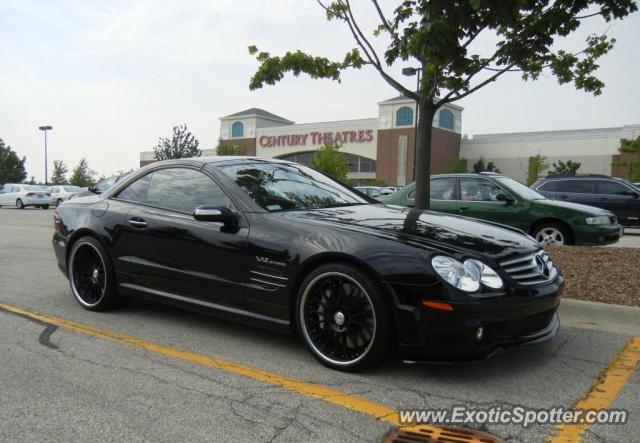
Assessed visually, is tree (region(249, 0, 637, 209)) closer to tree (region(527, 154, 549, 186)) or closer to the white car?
the white car

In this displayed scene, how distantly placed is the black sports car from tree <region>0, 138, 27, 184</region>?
64418 mm

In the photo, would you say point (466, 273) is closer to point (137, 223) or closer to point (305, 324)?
point (305, 324)

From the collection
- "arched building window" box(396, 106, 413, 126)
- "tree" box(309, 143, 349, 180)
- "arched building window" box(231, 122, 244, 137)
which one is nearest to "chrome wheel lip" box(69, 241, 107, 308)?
"tree" box(309, 143, 349, 180)

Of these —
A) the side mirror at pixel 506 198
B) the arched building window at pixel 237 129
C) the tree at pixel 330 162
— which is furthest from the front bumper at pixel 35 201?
the arched building window at pixel 237 129

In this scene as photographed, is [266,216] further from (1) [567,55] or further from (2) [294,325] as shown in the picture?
(1) [567,55]

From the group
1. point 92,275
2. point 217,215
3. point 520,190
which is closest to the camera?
point 217,215

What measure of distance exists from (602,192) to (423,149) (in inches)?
342

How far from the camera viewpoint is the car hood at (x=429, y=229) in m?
3.65

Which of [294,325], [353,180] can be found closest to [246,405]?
[294,325]

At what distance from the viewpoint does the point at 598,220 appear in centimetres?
932

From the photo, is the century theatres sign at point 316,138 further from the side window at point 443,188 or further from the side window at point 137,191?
the side window at point 137,191

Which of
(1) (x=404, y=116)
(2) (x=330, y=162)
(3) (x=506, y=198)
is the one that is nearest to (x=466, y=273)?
(3) (x=506, y=198)

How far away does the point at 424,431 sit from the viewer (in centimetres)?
287

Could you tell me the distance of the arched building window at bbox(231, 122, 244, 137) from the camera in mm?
84812
